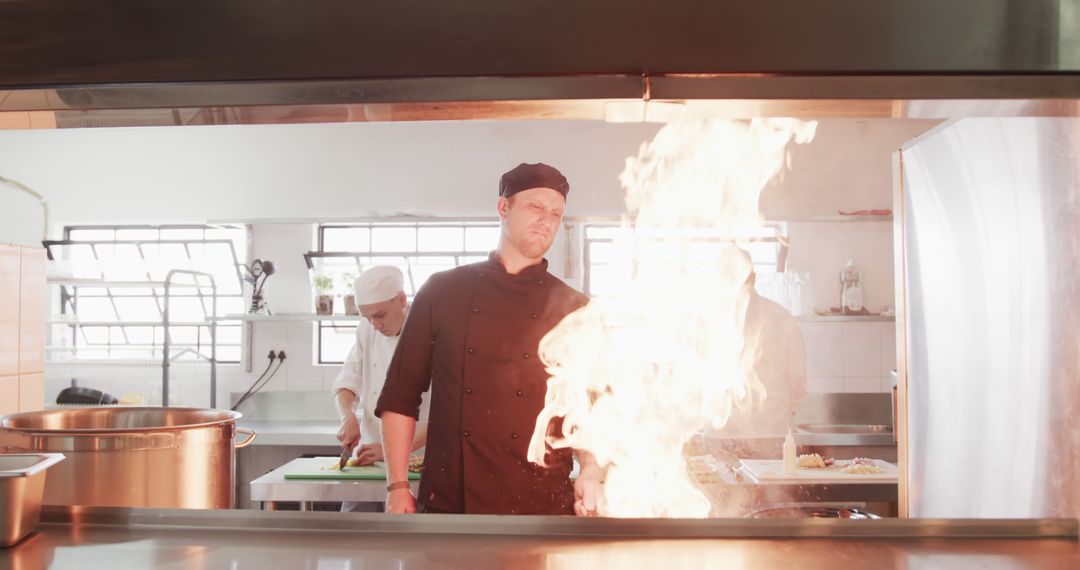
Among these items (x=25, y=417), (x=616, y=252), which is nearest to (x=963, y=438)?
(x=25, y=417)

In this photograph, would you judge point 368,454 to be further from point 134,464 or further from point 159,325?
point 159,325

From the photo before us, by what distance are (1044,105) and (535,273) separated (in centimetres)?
145

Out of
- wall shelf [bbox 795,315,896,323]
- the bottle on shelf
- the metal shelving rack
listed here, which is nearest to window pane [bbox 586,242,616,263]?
wall shelf [bbox 795,315,896,323]

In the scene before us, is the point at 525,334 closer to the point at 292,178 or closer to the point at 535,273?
the point at 535,273

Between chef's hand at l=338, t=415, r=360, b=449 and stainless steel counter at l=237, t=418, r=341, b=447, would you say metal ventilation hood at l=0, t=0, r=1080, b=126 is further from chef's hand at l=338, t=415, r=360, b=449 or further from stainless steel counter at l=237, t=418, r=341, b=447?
stainless steel counter at l=237, t=418, r=341, b=447

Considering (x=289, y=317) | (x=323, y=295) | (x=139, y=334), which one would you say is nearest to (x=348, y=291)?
(x=323, y=295)

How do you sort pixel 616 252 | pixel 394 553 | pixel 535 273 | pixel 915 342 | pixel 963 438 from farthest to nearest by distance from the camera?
pixel 616 252 → pixel 535 273 → pixel 915 342 → pixel 963 438 → pixel 394 553

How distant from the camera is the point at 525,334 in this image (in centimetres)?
219

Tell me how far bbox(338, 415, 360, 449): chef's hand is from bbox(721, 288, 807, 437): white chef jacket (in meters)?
1.80

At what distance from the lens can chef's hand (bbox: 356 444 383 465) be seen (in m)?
3.32

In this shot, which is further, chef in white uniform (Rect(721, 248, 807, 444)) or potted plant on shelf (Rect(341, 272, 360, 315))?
potted plant on shelf (Rect(341, 272, 360, 315))

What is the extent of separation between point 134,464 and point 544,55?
1043mm

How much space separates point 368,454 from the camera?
3332 millimetres

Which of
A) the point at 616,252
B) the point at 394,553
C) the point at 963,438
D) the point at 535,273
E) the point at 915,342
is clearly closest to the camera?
the point at 394,553
